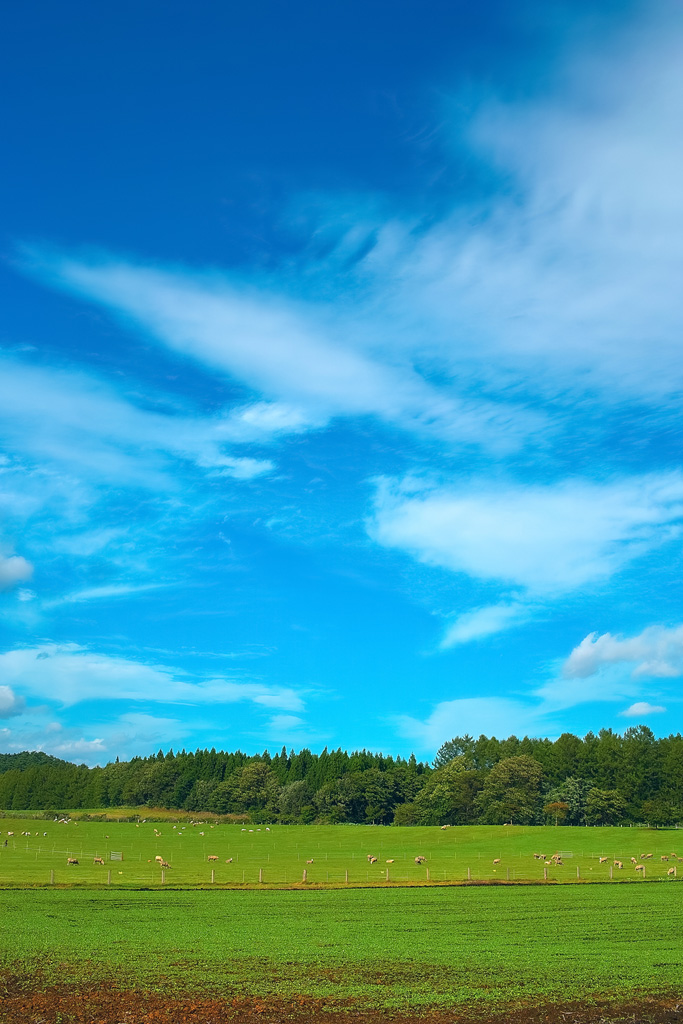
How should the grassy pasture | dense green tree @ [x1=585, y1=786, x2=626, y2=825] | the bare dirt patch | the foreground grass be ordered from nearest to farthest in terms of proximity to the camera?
the bare dirt patch, the foreground grass, the grassy pasture, dense green tree @ [x1=585, y1=786, x2=626, y2=825]

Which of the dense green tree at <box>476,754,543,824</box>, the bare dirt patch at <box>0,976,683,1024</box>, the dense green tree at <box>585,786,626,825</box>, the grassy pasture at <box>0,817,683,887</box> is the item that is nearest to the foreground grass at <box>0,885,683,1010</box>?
the bare dirt patch at <box>0,976,683,1024</box>

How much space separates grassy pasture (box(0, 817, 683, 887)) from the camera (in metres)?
73.5

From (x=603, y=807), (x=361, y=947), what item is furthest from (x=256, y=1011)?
(x=603, y=807)

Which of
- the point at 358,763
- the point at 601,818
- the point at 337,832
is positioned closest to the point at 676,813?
the point at 601,818

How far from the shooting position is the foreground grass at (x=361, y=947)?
23922 millimetres

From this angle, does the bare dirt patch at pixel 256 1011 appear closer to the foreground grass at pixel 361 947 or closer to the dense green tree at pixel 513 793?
the foreground grass at pixel 361 947

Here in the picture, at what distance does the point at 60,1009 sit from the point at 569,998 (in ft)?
45.5

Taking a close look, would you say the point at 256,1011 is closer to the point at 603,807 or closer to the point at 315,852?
the point at 315,852

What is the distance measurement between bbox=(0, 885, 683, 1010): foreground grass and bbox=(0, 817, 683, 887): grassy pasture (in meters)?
20.5

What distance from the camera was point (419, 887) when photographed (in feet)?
208

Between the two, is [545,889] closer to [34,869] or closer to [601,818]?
[34,869]

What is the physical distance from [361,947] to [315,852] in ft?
304

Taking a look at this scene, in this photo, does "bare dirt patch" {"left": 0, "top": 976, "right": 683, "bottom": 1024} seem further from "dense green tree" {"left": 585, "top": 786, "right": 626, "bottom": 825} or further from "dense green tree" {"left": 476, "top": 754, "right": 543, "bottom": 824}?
"dense green tree" {"left": 476, "top": 754, "right": 543, "bottom": 824}

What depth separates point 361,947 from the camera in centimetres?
3100
